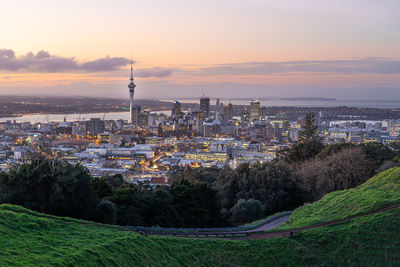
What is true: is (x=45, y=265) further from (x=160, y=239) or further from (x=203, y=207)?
(x=203, y=207)

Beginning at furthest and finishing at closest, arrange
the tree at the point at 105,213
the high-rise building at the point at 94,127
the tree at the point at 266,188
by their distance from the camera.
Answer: the high-rise building at the point at 94,127
the tree at the point at 266,188
the tree at the point at 105,213

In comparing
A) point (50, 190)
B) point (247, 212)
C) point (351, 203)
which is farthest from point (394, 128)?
point (50, 190)

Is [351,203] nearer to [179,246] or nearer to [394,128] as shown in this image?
[179,246]

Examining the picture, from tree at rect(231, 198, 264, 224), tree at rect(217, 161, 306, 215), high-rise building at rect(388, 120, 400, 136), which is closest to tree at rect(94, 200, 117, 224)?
tree at rect(231, 198, 264, 224)

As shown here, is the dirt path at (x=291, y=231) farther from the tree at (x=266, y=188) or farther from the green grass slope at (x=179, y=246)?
the tree at (x=266, y=188)

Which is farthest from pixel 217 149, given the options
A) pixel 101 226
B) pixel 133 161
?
pixel 101 226

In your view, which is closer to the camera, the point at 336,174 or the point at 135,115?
the point at 336,174

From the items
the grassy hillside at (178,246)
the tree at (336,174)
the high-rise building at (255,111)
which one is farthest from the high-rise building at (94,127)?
the grassy hillside at (178,246)
